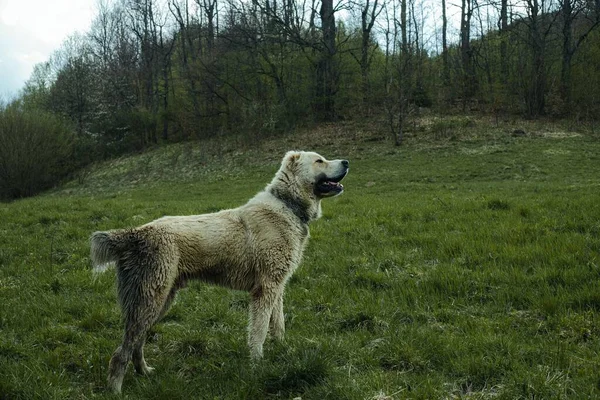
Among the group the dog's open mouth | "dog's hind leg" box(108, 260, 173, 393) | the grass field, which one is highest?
the dog's open mouth

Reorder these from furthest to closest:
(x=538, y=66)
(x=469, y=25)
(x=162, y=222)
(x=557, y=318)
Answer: (x=469, y=25) → (x=538, y=66) → (x=557, y=318) → (x=162, y=222)

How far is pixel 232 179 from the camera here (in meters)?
27.4

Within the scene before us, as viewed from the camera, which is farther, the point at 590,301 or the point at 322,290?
the point at 322,290

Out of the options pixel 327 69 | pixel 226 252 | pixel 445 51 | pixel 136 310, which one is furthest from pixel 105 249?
pixel 445 51

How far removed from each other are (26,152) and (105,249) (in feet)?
107

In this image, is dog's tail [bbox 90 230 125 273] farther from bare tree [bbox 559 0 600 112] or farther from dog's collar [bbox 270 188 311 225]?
bare tree [bbox 559 0 600 112]

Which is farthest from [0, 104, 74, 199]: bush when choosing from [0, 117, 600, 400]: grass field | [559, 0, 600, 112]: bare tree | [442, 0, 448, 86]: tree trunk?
[559, 0, 600, 112]: bare tree

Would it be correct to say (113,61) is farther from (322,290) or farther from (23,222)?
(322,290)

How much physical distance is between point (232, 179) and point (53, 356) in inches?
881

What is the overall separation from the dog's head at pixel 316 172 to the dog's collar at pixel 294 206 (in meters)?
0.26

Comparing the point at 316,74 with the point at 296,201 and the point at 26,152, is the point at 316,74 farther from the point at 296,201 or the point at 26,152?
the point at 296,201

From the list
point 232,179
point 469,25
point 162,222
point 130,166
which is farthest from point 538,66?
point 162,222

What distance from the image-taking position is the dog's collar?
19.8 ft

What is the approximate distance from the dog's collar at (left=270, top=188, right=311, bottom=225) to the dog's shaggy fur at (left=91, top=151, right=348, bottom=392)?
1cm
